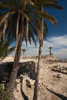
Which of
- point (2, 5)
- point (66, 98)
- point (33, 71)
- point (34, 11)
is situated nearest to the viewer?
point (2, 5)

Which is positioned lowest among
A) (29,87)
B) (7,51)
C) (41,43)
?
(29,87)

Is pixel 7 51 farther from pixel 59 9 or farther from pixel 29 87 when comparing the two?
pixel 59 9

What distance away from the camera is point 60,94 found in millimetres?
8477

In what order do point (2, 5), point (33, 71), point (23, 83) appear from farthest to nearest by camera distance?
point (33, 71), point (23, 83), point (2, 5)

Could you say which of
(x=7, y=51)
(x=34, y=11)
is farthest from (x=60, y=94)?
(x=34, y=11)

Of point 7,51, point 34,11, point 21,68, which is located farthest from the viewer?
point 21,68

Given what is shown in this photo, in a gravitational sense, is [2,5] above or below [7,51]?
above

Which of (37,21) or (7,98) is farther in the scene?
(37,21)

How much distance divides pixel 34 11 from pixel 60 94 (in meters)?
10.2

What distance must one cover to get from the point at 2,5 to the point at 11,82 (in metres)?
7.35

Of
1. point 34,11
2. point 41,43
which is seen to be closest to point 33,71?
point 41,43

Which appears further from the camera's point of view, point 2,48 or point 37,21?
point 37,21

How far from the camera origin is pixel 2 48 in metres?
6.39

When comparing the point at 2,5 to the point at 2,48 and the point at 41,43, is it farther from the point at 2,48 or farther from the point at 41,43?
the point at 41,43
